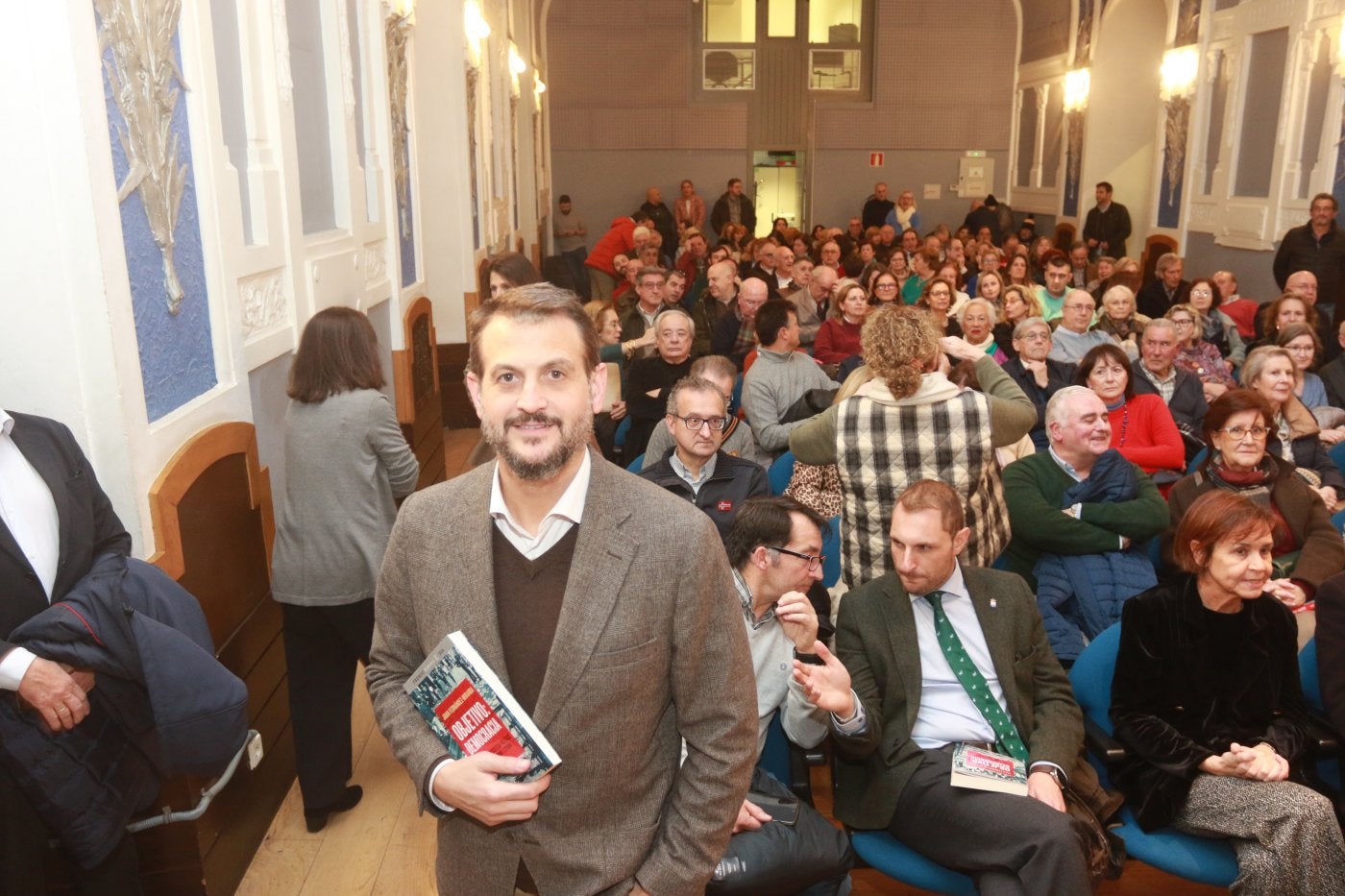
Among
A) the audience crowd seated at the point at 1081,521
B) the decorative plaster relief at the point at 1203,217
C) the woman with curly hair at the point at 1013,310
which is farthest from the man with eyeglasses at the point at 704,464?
the decorative plaster relief at the point at 1203,217

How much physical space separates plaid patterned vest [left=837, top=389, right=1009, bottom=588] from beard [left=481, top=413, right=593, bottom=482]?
1.89m

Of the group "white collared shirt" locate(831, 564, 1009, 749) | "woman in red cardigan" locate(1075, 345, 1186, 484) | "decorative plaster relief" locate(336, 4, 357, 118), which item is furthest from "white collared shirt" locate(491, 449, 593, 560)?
"decorative plaster relief" locate(336, 4, 357, 118)

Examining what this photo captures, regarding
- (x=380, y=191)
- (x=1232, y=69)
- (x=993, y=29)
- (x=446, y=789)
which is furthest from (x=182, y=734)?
(x=993, y=29)

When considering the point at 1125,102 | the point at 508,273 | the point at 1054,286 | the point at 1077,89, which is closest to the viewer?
the point at 508,273

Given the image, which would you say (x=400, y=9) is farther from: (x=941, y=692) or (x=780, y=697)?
(x=941, y=692)

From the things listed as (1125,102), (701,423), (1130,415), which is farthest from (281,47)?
(1125,102)

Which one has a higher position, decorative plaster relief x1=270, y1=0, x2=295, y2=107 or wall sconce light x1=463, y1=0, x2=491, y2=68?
wall sconce light x1=463, y1=0, x2=491, y2=68

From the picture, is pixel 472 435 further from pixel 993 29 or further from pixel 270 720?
pixel 993 29

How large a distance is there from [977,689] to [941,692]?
0.33ft

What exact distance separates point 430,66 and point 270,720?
5869 mm

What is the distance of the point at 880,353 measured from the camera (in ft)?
11.4

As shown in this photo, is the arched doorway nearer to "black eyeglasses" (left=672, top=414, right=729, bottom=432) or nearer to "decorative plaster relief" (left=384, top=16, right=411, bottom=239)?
"decorative plaster relief" (left=384, top=16, right=411, bottom=239)

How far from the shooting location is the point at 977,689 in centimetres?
295

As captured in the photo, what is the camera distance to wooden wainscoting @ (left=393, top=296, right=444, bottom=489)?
6223 millimetres
